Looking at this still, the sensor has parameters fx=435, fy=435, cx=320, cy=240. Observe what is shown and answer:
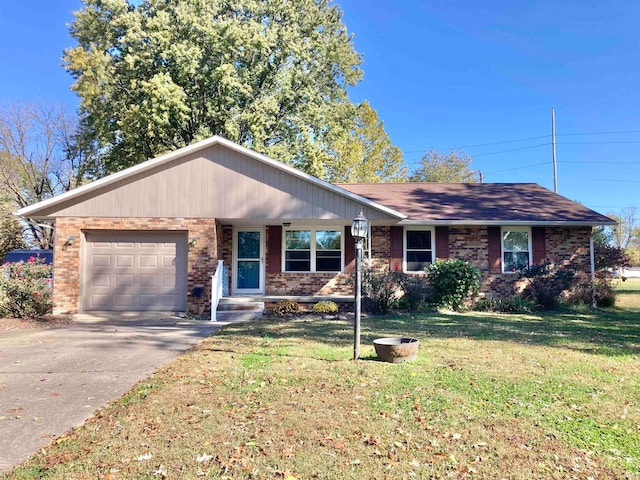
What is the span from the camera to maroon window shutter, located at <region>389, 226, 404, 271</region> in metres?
13.7

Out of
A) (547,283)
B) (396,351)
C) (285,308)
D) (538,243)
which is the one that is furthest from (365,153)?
(396,351)

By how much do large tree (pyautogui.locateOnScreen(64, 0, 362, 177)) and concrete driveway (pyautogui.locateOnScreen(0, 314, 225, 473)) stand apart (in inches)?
502

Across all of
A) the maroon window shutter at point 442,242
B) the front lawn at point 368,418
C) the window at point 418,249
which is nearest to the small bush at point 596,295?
the maroon window shutter at point 442,242

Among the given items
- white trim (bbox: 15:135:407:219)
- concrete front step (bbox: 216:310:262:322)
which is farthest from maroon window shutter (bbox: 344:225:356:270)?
concrete front step (bbox: 216:310:262:322)

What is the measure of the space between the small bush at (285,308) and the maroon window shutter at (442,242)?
4.88m

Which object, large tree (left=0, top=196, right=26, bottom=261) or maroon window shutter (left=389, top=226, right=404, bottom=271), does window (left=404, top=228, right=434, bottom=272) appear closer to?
maroon window shutter (left=389, top=226, right=404, bottom=271)

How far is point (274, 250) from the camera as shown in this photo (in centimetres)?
1380

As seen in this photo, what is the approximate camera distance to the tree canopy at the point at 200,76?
20.1 m

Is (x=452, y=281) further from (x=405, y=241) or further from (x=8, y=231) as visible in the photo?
(x=8, y=231)

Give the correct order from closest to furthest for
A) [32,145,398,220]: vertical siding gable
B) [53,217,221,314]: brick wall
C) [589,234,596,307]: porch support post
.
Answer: [53,217,221,314]: brick wall
[32,145,398,220]: vertical siding gable
[589,234,596,307]: porch support post

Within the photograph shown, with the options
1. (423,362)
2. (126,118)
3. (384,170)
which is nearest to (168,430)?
(423,362)

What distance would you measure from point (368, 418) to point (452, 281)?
354 inches

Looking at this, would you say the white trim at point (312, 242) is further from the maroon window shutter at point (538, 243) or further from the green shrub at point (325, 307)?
the maroon window shutter at point (538, 243)

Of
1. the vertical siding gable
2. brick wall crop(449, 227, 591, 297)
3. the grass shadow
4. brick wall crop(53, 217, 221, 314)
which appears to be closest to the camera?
the grass shadow
